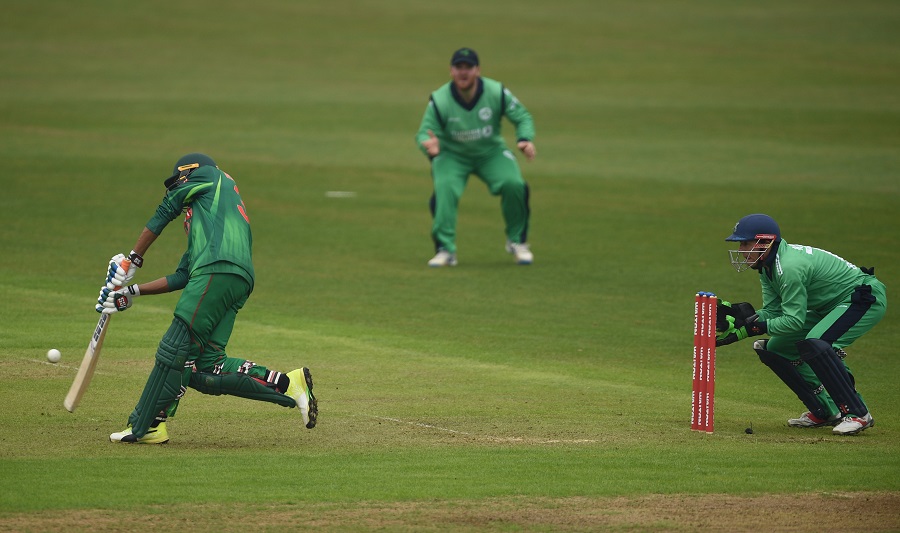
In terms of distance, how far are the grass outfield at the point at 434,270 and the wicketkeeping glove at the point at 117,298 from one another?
942 millimetres

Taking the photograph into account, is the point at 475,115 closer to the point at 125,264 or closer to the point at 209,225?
the point at 209,225

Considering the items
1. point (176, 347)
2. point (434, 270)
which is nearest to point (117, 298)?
point (176, 347)

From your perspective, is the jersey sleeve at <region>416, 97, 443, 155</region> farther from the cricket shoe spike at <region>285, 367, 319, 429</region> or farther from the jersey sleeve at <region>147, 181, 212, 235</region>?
the cricket shoe spike at <region>285, 367, 319, 429</region>

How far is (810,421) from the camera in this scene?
1030 centimetres

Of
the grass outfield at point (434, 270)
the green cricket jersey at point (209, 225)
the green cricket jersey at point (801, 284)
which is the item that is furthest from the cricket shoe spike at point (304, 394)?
the green cricket jersey at point (801, 284)

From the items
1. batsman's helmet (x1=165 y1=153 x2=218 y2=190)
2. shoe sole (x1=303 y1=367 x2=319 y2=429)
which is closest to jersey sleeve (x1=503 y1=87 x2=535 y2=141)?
batsman's helmet (x1=165 y1=153 x2=218 y2=190)

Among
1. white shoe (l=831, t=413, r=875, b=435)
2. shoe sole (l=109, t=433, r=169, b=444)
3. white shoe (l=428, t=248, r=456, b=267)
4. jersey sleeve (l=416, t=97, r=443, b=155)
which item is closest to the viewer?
shoe sole (l=109, t=433, r=169, b=444)

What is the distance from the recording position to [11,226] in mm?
19422

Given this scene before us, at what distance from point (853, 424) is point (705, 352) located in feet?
4.34

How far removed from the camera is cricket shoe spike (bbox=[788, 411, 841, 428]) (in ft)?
33.7

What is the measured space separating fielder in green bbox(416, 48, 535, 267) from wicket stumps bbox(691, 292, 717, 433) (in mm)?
7683

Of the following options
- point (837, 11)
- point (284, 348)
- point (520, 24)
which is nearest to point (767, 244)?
point (284, 348)

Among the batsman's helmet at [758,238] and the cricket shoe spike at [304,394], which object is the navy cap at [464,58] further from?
the cricket shoe spike at [304,394]

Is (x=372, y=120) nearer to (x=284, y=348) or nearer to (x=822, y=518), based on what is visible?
(x=284, y=348)
